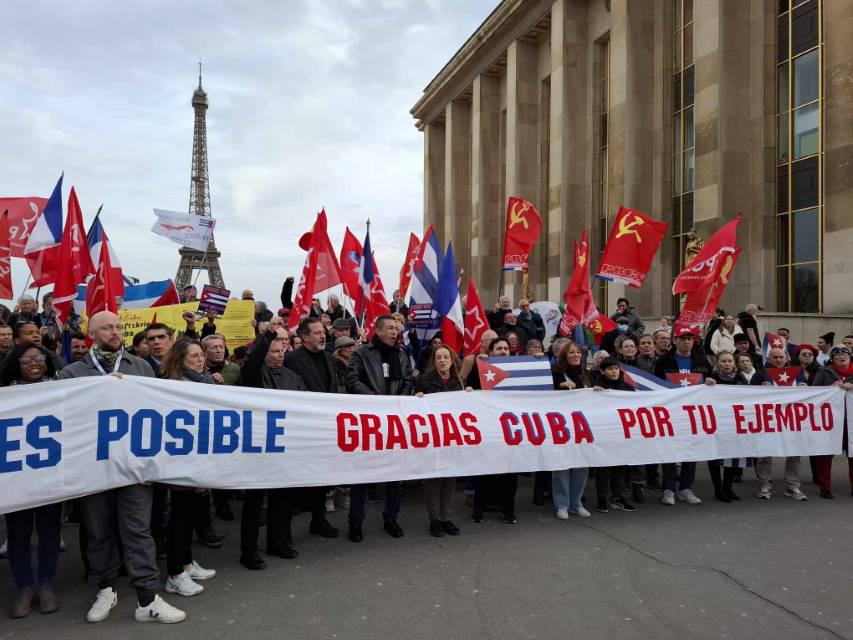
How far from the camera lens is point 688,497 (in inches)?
271

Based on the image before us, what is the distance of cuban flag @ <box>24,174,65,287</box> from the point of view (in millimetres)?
9953

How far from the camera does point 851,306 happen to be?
48.5 ft

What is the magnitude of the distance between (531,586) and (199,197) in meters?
76.6

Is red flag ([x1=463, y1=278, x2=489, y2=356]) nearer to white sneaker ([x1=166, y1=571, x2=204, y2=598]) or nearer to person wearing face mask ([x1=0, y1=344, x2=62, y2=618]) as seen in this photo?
white sneaker ([x1=166, y1=571, x2=204, y2=598])

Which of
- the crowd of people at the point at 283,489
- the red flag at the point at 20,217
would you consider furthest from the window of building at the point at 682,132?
the red flag at the point at 20,217

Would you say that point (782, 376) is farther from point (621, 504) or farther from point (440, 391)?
point (440, 391)

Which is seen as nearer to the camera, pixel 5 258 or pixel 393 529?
pixel 393 529

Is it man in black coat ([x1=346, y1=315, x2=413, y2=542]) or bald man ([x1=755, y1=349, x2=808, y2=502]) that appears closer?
man in black coat ([x1=346, y1=315, x2=413, y2=542])

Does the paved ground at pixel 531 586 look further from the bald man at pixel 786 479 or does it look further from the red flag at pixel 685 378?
the red flag at pixel 685 378

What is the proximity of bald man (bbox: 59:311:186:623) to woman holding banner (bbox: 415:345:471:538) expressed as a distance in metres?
2.37

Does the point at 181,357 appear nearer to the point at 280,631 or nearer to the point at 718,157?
the point at 280,631

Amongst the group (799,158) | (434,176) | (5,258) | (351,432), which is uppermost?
(434,176)

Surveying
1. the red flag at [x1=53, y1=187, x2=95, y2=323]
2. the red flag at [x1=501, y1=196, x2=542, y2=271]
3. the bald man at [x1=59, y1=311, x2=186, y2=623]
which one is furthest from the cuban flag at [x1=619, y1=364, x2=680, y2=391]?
the red flag at [x1=53, y1=187, x2=95, y2=323]

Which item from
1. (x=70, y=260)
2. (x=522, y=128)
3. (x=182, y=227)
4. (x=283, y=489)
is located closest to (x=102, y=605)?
(x=283, y=489)
